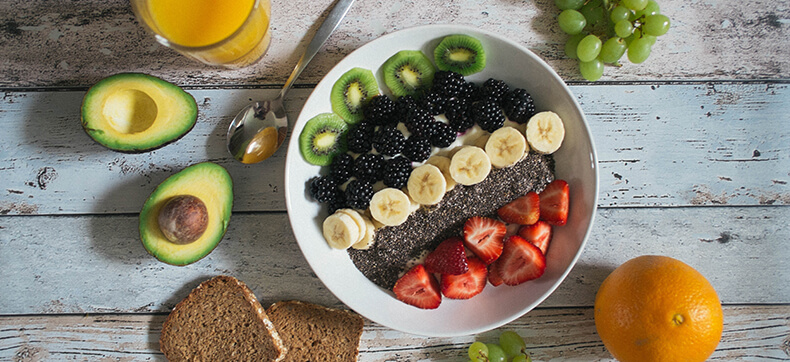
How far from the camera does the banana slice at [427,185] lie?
1287 mm

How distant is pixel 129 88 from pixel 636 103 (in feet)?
4.81

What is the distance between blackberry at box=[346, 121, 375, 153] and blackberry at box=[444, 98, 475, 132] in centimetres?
22

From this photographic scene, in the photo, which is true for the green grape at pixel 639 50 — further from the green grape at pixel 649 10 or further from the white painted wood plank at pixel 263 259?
the white painted wood plank at pixel 263 259

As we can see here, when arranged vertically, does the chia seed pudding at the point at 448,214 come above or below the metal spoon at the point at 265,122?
below

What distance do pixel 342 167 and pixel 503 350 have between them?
0.73m

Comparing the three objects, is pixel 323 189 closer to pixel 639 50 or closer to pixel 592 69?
pixel 592 69

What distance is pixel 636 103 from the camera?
1.45 metres

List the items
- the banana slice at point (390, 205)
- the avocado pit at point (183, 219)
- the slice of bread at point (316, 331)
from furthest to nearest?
1. the slice of bread at point (316, 331)
2. the banana slice at point (390, 205)
3. the avocado pit at point (183, 219)

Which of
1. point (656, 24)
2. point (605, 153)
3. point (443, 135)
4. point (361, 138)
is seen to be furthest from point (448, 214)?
point (656, 24)

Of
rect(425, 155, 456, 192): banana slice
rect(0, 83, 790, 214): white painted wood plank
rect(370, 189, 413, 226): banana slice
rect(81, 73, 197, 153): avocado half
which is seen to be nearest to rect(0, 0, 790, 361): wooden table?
rect(0, 83, 790, 214): white painted wood plank

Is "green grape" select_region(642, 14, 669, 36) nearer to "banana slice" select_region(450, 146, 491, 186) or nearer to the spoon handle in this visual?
"banana slice" select_region(450, 146, 491, 186)

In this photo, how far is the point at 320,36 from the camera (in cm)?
138

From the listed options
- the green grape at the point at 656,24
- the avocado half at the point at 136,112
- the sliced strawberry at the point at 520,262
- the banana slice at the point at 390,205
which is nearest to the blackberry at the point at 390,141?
the banana slice at the point at 390,205

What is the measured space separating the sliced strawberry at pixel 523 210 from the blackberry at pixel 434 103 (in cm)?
33
